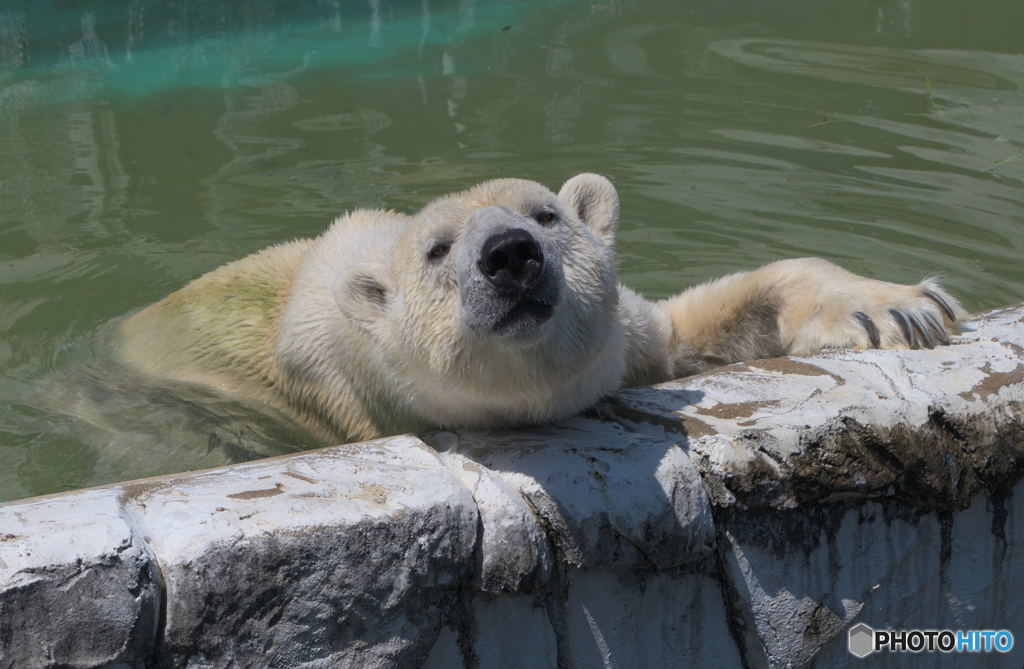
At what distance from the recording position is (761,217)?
218 inches

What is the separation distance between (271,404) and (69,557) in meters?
1.76

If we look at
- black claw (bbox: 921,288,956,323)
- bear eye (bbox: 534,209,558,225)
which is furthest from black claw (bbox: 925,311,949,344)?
bear eye (bbox: 534,209,558,225)

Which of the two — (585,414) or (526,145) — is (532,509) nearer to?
(585,414)

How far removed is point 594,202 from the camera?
10.2 ft

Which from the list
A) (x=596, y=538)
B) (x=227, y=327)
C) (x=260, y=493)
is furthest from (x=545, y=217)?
(x=227, y=327)

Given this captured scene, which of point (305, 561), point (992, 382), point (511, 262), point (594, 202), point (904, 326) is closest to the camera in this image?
point (305, 561)

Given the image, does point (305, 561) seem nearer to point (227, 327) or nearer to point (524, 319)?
point (524, 319)

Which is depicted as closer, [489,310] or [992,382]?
[489,310]

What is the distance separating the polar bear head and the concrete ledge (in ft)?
0.44

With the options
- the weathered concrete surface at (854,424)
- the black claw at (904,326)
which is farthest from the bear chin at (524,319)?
the black claw at (904,326)

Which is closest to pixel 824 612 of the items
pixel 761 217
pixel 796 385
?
pixel 796 385

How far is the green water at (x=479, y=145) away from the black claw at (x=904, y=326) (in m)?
1.52

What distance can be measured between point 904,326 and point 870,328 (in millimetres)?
88

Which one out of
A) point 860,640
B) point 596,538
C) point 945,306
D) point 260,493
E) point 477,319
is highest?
point 477,319
